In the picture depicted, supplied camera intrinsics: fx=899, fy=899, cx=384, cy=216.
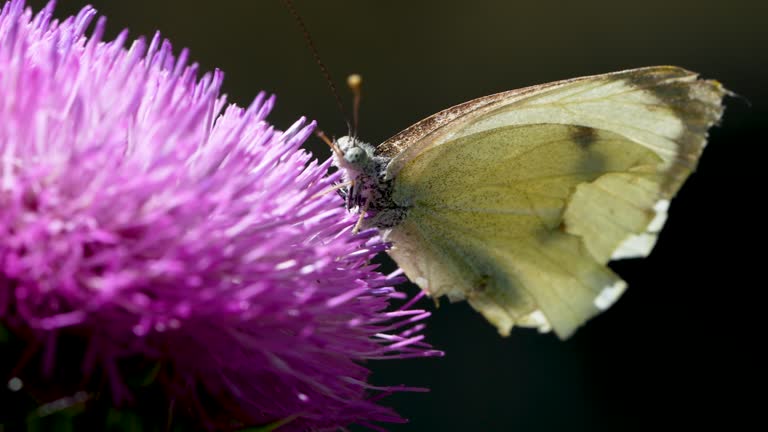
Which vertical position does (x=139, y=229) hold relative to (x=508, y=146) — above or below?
below

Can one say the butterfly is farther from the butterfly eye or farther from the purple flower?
the purple flower

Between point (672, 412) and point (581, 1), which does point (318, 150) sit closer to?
point (581, 1)

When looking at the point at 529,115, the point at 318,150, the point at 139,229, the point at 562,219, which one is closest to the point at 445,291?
the point at 562,219

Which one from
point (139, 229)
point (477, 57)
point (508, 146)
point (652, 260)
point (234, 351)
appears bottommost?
point (234, 351)

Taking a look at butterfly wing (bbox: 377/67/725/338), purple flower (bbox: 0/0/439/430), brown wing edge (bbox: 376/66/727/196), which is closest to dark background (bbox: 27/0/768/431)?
butterfly wing (bbox: 377/67/725/338)

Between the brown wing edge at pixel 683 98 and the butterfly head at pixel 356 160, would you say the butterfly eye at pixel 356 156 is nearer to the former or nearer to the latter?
the butterfly head at pixel 356 160

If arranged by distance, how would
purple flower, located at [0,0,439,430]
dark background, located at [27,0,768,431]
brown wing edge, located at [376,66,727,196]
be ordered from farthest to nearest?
dark background, located at [27,0,768,431] → brown wing edge, located at [376,66,727,196] → purple flower, located at [0,0,439,430]
